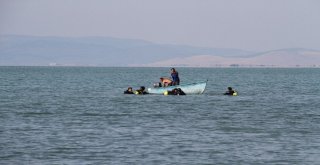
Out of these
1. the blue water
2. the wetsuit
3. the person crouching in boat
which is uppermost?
the wetsuit

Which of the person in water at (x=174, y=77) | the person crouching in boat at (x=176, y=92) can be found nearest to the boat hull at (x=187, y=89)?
the person crouching in boat at (x=176, y=92)

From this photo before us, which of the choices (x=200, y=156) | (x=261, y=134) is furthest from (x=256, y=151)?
(x=261, y=134)

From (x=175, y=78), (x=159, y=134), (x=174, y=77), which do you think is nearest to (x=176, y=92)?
(x=175, y=78)

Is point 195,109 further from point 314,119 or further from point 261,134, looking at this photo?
point 261,134

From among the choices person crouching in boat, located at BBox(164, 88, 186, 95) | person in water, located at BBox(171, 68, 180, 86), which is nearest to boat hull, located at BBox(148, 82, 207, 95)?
person crouching in boat, located at BBox(164, 88, 186, 95)

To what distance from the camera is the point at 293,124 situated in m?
42.0

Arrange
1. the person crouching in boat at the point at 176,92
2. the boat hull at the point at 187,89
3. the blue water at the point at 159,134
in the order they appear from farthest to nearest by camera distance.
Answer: the boat hull at the point at 187,89, the person crouching in boat at the point at 176,92, the blue water at the point at 159,134

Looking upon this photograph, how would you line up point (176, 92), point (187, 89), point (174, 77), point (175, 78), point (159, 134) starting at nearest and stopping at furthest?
1. point (159, 134)
2. point (174, 77)
3. point (175, 78)
4. point (176, 92)
5. point (187, 89)

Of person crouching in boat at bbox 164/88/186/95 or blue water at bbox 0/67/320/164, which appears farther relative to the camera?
person crouching in boat at bbox 164/88/186/95

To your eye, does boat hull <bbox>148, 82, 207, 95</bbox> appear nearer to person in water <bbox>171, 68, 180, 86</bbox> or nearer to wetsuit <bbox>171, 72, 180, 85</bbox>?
person in water <bbox>171, 68, 180, 86</bbox>

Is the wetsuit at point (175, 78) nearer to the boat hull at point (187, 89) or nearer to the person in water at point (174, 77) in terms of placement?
the person in water at point (174, 77)

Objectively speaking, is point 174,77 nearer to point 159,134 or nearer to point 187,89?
point 187,89

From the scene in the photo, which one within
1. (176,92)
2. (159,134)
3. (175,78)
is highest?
(175,78)

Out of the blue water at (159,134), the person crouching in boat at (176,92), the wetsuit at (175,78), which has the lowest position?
the blue water at (159,134)
